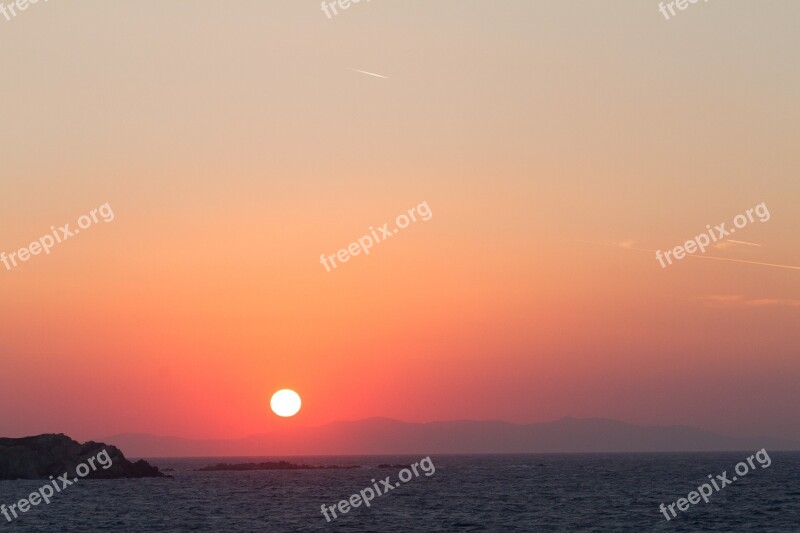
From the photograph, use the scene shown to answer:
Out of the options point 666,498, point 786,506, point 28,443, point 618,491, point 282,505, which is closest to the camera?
point 786,506

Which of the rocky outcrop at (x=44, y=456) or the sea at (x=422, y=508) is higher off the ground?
the rocky outcrop at (x=44, y=456)

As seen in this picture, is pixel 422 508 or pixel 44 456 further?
pixel 44 456

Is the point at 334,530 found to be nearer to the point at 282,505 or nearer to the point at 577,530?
the point at 577,530

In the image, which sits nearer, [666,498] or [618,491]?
[666,498]

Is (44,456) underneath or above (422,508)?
above

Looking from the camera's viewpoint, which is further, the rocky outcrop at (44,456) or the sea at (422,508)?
the rocky outcrop at (44,456)

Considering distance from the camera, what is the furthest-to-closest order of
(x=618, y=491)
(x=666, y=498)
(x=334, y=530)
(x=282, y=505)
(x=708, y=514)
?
(x=618, y=491) → (x=666, y=498) → (x=282, y=505) → (x=708, y=514) → (x=334, y=530)

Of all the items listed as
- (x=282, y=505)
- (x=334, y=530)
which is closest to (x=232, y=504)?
(x=282, y=505)

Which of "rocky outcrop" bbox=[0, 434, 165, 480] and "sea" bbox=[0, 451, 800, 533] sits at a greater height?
"rocky outcrop" bbox=[0, 434, 165, 480]

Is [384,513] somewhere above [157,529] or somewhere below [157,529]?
below

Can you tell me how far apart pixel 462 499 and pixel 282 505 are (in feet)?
76.5

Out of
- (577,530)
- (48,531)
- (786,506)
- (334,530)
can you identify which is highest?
(48,531)

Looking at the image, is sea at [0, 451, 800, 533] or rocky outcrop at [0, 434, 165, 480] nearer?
sea at [0, 451, 800, 533]

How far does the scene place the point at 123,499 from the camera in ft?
412
